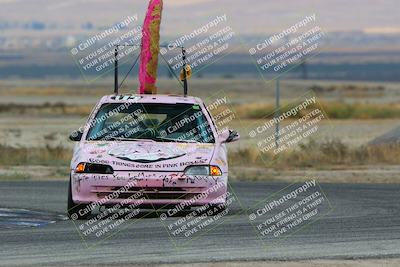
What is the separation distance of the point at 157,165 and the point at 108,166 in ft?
1.97

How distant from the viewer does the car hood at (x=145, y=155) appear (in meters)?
15.1

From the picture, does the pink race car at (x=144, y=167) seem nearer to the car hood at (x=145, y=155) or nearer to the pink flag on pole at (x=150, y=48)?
the car hood at (x=145, y=155)

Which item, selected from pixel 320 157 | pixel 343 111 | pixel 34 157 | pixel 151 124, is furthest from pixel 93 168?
pixel 343 111

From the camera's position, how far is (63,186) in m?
22.5

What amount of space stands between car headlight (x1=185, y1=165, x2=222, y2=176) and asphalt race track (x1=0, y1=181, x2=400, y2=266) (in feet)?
2.05

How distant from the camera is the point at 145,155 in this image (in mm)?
15188

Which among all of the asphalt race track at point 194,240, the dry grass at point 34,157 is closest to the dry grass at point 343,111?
the dry grass at point 34,157

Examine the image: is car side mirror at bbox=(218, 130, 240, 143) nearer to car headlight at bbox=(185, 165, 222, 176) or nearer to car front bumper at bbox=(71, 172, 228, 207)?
car headlight at bbox=(185, 165, 222, 176)

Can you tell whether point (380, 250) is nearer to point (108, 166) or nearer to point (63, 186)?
point (108, 166)

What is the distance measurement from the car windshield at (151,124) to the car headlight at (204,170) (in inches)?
33.2

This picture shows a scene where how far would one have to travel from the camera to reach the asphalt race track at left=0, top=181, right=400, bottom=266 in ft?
39.8

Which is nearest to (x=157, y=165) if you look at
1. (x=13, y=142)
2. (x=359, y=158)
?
(x=359, y=158)

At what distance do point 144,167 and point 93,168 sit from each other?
0.65 m

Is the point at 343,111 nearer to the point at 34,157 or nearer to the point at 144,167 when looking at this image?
the point at 34,157
